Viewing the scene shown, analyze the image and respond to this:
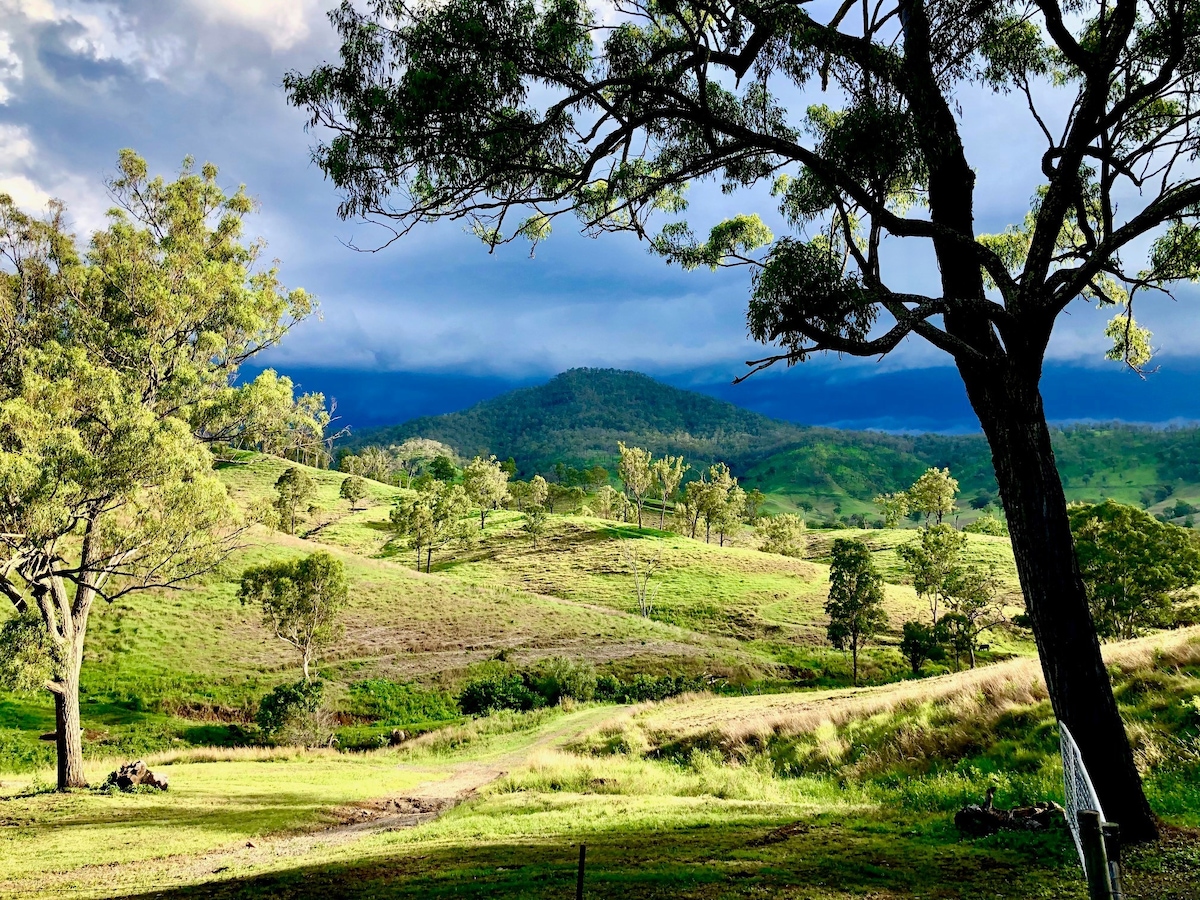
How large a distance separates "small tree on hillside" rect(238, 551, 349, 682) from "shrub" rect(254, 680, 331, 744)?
6616mm

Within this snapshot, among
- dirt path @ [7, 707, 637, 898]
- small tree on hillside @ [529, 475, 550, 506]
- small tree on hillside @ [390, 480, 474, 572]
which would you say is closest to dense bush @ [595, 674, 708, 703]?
dirt path @ [7, 707, 637, 898]

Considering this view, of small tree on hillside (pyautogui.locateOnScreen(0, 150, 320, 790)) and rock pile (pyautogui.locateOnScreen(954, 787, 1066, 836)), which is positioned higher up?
small tree on hillside (pyautogui.locateOnScreen(0, 150, 320, 790))

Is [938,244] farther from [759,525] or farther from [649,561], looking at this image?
[759,525]

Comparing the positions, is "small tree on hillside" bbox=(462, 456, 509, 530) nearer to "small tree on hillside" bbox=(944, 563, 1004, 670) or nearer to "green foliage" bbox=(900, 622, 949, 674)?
"green foliage" bbox=(900, 622, 949, 674)

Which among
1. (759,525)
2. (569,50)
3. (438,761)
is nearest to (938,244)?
(569,50)

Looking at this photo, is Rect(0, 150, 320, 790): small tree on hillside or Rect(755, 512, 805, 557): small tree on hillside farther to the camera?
Rect(755, 512, 805, 557): small tree on hillside

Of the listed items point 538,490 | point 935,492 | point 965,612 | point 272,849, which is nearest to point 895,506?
point 935,492

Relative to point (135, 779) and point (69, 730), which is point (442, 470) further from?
point (135, 779)

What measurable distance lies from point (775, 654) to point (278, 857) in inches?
1914

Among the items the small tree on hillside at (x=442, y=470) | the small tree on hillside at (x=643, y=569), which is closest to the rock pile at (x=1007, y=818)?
the small tree on hillside at (x=643, y=569)

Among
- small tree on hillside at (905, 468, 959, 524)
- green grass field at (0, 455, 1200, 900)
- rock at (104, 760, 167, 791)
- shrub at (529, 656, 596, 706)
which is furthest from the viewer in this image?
small tree on hillside at (905, 468, 959, 524)

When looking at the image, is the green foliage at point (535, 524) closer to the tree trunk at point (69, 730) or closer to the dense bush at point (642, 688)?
the dense bush at point (642, 688)

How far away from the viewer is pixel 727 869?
21.5 ft

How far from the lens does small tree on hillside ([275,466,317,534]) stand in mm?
79588
